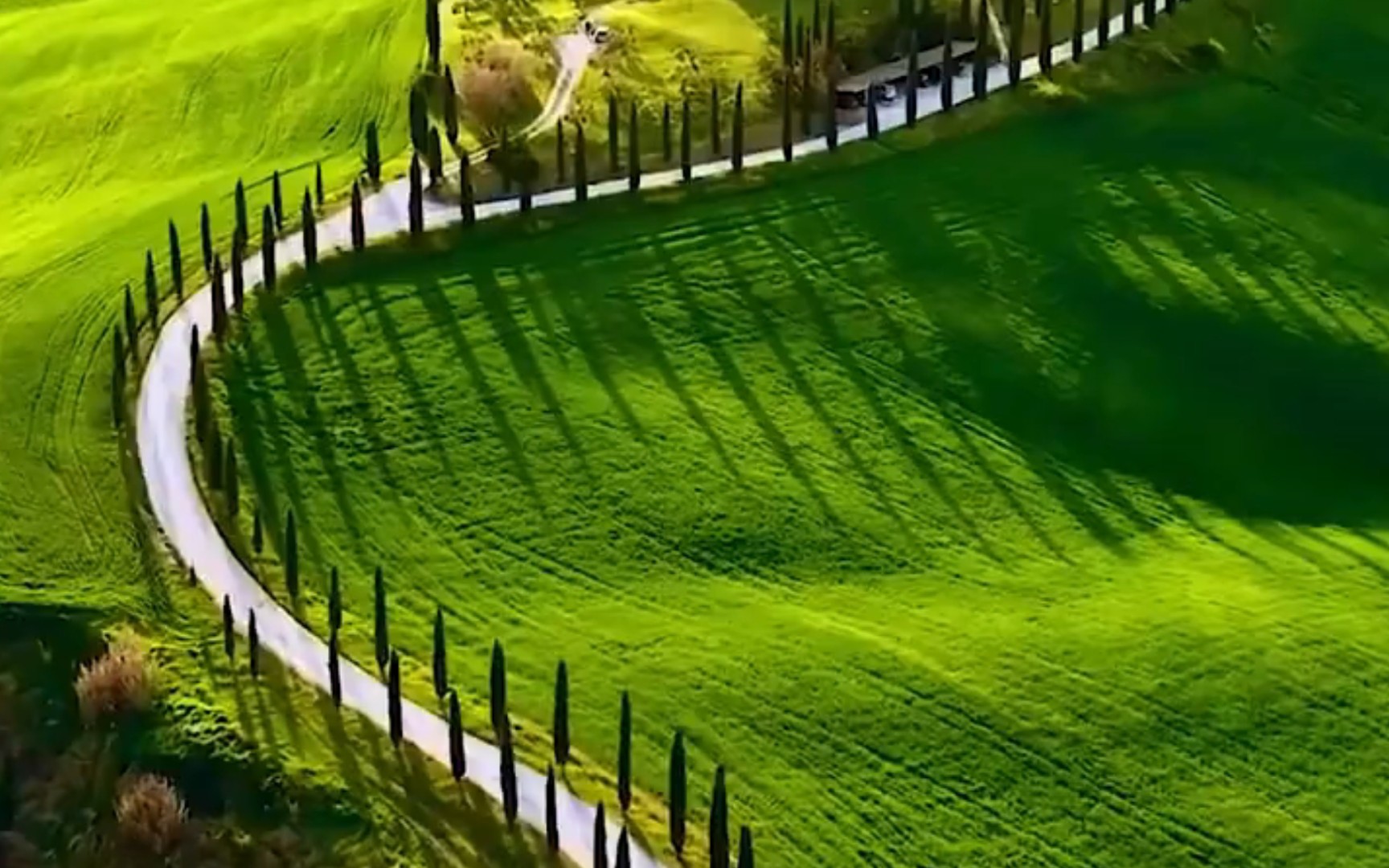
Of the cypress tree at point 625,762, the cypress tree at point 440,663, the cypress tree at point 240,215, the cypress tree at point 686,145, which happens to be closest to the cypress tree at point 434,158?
the cypress tree at point 240,215

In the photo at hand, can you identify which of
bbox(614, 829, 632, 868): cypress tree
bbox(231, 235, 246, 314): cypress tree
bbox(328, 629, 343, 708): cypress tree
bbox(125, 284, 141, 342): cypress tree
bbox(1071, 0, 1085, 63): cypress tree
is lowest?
bbox(614, 829, 632, 868): cypress tree

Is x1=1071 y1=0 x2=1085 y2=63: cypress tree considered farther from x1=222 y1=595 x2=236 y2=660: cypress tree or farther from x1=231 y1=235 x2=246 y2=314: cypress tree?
x1=222 y1=595 x2=236 y2=660: cypress tree

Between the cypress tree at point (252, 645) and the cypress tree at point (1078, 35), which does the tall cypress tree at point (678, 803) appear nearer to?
the cypress tree at point (252, 645)

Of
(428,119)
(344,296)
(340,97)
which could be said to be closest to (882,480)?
(344,296)

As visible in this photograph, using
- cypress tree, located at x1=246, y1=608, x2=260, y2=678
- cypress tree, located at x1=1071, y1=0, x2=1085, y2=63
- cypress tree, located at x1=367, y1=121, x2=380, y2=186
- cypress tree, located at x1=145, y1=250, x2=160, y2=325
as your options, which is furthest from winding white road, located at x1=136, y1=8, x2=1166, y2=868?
cypress tree, located at x1=1071, y1=0, x2=1085, y2=63

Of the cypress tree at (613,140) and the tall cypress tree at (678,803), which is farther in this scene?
the cypress tree at (613,140)

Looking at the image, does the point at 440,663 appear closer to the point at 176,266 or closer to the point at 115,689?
the point at 115,689

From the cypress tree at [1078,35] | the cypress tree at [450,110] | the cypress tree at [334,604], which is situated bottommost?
the cypress tree at [334,604]
